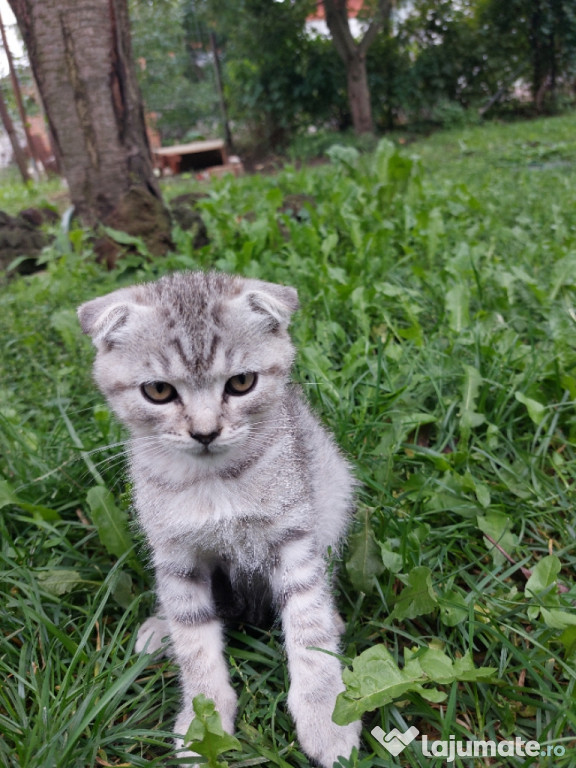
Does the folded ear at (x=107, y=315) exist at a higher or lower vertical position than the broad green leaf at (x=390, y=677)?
higher

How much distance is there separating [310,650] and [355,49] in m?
12.8

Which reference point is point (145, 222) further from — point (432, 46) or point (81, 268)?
point (432, 46)

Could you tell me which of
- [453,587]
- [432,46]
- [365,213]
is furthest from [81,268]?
[432,46]

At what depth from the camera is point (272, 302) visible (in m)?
1.81

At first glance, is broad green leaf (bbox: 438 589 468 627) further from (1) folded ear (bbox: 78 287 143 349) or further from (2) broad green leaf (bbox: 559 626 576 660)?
(1) folded ear (bbox: 78 287 143 349)

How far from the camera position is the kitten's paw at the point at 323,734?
159cm

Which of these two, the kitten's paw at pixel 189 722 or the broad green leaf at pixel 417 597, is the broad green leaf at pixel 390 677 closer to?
the broad green leaf at pixel 417 597

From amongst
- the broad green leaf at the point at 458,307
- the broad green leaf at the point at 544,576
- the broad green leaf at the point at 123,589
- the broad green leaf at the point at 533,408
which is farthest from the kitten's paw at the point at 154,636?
the broad green leaf at the point at 458,307

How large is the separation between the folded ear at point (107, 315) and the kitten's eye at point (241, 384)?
36cm

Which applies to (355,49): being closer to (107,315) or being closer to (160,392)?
(107,315)

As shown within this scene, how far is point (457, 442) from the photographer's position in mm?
2641

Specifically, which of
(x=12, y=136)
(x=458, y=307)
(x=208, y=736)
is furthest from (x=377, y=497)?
(x=12, y=136)

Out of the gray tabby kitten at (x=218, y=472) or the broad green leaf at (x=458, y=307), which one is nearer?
the gray tabby kitten at (x=218, y=472)

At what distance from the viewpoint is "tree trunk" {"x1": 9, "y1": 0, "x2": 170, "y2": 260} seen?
4.61 m
